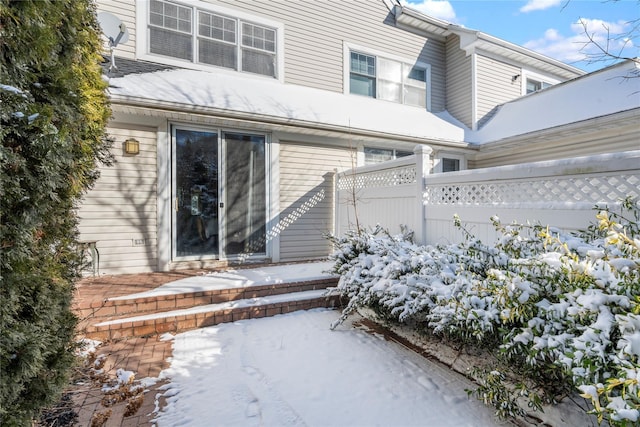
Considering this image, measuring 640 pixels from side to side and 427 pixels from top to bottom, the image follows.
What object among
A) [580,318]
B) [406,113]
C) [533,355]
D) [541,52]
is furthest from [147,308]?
[541,52]

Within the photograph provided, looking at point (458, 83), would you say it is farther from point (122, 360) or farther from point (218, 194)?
point (122, 360)

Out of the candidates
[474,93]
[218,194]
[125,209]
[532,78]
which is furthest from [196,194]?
[532,78]

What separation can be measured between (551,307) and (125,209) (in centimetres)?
557

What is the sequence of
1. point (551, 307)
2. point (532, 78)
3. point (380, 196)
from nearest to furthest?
point (551, 307), point (380, 196), point (532, 78)

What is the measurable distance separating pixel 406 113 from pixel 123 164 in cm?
623

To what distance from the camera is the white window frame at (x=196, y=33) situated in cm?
589

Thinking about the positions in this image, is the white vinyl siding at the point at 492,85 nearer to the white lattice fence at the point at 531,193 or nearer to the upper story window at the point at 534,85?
the upper story window at the point at 534,85

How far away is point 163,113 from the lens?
500 centimetres

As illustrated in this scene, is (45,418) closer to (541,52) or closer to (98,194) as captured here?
(98,194)

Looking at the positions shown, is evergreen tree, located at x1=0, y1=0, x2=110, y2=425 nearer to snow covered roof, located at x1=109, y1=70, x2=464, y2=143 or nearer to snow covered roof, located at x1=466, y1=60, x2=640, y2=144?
snow covered roof, located at x1=109, y1=70, x2=464, y2=143

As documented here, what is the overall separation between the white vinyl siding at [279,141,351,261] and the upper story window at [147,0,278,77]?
2.02m

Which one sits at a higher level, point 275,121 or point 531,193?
point 275,121

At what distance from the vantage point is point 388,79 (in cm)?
839

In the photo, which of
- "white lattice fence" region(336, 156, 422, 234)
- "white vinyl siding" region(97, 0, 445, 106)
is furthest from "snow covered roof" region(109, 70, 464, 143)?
"white lattice fence" region(336, 156, 422, 234)
